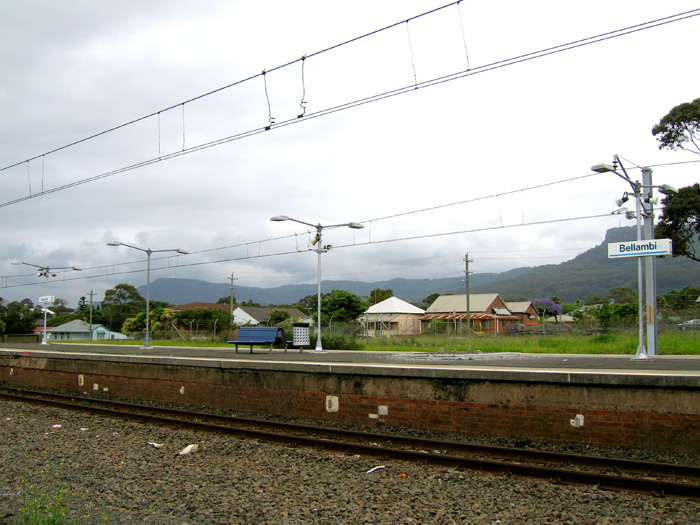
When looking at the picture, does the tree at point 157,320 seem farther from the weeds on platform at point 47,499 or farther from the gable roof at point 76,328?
the weeds on platform at point 47,499

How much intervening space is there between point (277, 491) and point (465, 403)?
→ 3857 millimetres

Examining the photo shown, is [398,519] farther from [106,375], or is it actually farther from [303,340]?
[303,340]

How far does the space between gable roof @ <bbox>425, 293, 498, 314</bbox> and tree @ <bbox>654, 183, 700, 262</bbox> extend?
44135 mm

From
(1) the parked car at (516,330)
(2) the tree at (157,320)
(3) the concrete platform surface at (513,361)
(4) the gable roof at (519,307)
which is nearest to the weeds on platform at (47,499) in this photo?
(3) the concrete platform surface at (513,361)

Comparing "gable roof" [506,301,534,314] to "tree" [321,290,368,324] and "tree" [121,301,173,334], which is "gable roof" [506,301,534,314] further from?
"tree" [121,301,173,334]

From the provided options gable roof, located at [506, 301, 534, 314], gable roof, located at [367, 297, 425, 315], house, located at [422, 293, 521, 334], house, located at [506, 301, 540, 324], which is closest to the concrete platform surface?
gable roof, located at [367, 297, 425, 315]

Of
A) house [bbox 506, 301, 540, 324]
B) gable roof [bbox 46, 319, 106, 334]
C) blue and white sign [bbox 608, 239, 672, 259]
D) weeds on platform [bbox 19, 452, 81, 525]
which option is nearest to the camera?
weeds on platform [bbox 19, 452, 81, 525]

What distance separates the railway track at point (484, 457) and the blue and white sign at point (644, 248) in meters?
8.46

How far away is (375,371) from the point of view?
10.2m

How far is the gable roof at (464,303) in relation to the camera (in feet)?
249

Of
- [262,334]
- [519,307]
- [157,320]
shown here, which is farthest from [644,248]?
[519,307]

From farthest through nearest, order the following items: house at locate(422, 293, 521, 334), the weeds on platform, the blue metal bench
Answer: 1. house at locate(422, 293, 521, 334)
2. the blue metal bench
3. the weeds on platform

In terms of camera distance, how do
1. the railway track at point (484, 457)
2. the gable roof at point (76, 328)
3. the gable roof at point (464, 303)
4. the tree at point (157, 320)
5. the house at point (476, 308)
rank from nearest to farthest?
the railway track at point (484, 457) → the tree at point (157, 320) → the house at point (476, 308) → the gable roof at point (464, 303) → the gable roof at point (76, 328)

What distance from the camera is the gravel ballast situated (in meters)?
5.74
